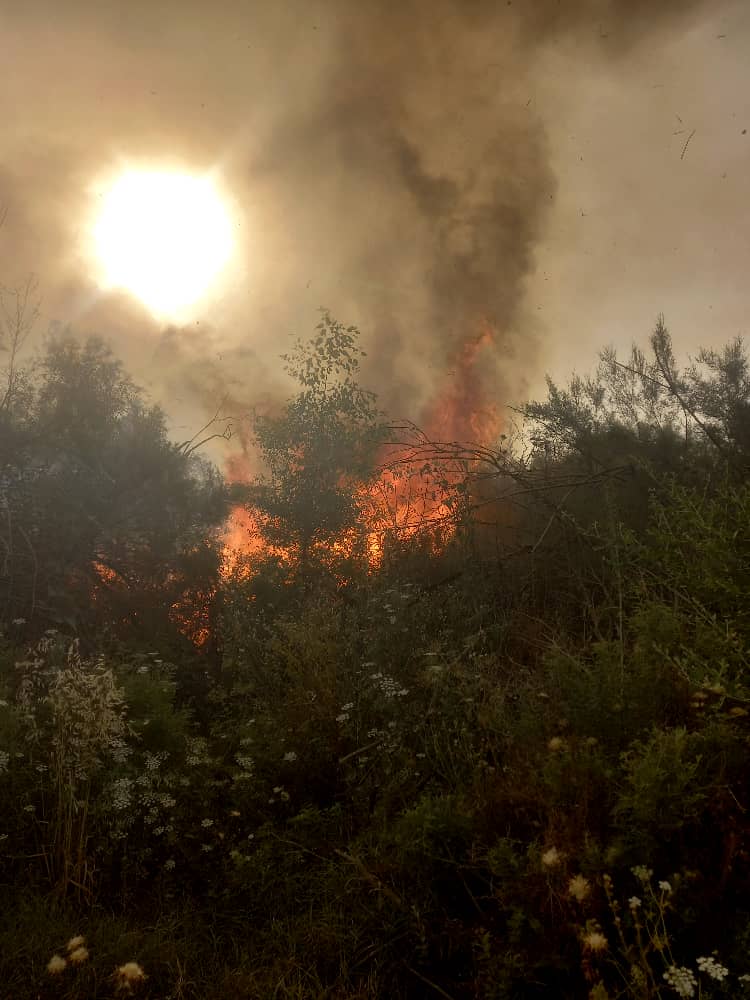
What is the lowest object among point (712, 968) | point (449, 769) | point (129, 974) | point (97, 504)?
point (712, 968)

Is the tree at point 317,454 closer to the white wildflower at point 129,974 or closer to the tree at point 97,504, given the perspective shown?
the tree at point 97,504

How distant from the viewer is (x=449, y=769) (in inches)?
183

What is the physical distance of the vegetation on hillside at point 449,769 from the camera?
2.94 meters

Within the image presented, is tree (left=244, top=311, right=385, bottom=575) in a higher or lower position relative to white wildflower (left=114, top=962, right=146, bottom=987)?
higher

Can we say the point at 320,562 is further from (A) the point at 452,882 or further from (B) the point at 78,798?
(A) the point at 452,882

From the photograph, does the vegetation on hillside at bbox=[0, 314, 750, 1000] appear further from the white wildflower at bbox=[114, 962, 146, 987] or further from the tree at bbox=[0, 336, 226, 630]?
the tree at bbox=[0, 336, 226, 630]

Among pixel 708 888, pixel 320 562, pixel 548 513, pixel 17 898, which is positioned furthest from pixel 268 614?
pixel 708 888

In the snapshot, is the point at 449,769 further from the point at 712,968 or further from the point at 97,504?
the point at 97,504

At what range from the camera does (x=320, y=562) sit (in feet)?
47.2

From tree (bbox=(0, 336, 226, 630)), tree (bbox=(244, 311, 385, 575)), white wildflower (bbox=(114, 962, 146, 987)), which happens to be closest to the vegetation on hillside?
white wildflower (bbox=(114, 962, 146, 987))

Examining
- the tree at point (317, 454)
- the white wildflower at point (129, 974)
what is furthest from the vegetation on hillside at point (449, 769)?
the tree at point (317, 454)

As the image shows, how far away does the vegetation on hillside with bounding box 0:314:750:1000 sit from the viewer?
2.94 meters

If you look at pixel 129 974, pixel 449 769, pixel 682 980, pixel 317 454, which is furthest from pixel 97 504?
pixel 682 980

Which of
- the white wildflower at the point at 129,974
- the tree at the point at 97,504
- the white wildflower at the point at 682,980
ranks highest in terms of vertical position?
the tree at the point at 97,504
